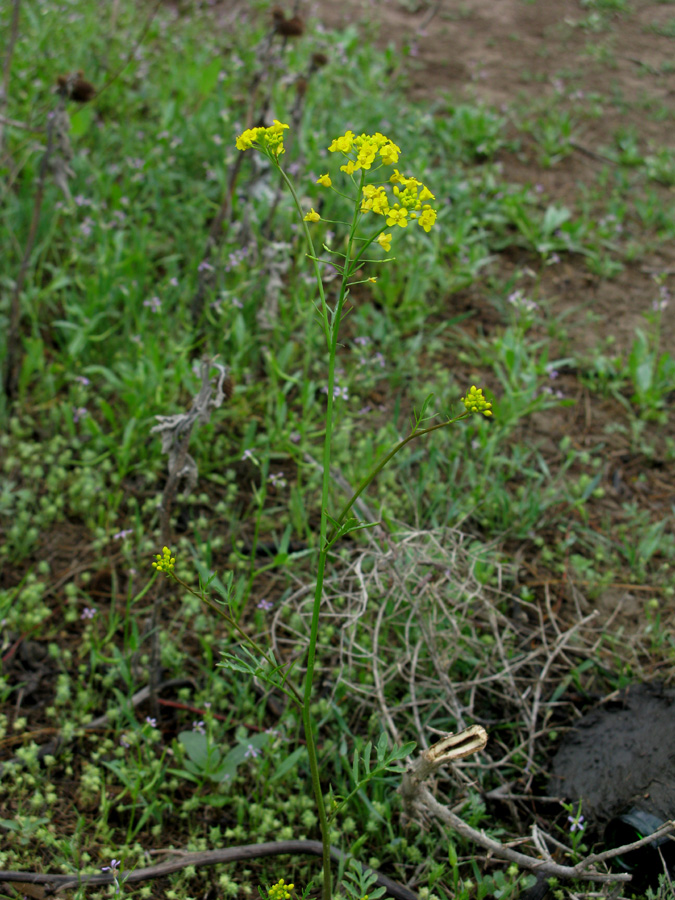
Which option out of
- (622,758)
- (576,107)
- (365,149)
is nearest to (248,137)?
(365,149)

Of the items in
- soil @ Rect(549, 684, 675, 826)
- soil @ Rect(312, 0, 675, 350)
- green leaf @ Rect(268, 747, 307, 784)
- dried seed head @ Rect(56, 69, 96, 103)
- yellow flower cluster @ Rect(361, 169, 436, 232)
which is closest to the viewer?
yellow flower cluster @ Rect(361, 169, 436, 232)

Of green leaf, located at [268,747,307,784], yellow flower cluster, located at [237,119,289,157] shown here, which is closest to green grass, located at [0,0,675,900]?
green leaf, located at [268,747,307,784]

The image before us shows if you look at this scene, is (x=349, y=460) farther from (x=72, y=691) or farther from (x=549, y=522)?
(x=72, y=691)

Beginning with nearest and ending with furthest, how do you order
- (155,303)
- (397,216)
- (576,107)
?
(397,216) → (155,303) → (576,107)

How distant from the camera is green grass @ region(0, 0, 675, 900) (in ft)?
6.36

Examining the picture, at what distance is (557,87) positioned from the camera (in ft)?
17.1

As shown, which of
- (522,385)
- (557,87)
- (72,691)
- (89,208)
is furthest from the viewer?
(557,87)

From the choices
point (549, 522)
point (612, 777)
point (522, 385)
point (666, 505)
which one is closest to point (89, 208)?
point (522, 385)

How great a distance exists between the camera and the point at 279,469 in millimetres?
2861

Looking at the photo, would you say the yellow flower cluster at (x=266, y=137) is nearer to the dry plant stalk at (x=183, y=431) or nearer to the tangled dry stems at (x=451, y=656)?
the dry plant stalk at (x=183, y=431)

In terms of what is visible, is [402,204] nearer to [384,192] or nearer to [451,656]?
[384,192]

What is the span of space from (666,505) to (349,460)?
125cm

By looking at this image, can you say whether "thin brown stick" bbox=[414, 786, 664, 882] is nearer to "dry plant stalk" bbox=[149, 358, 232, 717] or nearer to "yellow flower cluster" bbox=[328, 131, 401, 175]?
"dry plant stalk" bbox=[149, 358, 232, 717]

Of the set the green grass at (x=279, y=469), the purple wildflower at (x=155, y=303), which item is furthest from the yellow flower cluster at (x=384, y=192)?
the purple wildflower at (x=155, y=303)
